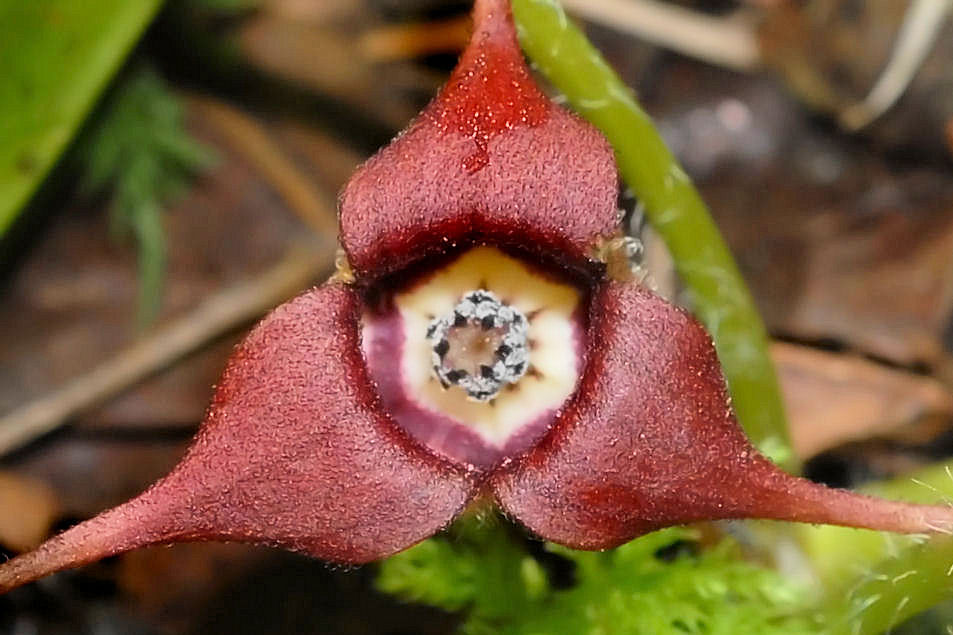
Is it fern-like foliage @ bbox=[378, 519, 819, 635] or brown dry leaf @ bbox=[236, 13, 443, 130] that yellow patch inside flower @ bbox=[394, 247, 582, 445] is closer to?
fern-like foliage @ bbox=[378, 519, 819, 635]

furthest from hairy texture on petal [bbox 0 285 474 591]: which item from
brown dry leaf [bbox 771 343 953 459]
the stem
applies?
brown dry leaf [bbox 771 343 953 459]

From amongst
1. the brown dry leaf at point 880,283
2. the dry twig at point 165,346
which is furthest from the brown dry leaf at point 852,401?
the dry twig at point 165,346

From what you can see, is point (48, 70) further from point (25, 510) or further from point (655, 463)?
point (655, 463)

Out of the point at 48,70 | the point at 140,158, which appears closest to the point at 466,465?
the point at 48,70

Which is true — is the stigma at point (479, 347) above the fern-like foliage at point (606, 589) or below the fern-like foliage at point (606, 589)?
above

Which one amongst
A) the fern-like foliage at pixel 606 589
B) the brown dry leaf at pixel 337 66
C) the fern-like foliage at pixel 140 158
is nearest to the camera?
the fern-like foliage at pixel 606 589

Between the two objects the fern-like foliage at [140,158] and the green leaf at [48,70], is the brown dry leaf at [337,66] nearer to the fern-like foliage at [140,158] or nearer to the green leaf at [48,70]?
the fern-like foliage at [140,158]

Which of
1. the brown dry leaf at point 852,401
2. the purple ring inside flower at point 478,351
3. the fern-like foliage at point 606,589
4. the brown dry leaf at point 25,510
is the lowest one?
the brown dry leaf at point 25,510
